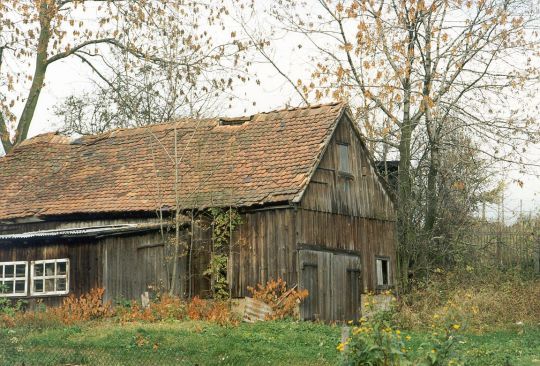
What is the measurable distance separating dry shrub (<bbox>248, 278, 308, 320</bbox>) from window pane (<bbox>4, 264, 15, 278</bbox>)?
852cm

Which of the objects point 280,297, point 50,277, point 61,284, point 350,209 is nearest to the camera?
point 280,297

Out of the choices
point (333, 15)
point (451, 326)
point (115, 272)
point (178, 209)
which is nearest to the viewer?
point (451, 326)

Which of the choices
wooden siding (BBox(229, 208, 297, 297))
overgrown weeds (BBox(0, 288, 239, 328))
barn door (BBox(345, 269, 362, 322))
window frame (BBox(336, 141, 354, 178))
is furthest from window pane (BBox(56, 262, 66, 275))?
window frame (BBox(336, 141, 354, 178))

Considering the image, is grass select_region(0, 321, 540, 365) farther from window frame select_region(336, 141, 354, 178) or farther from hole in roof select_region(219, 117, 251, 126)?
hole in roof select_region(219, 117, 251, 126)

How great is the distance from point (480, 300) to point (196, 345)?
1160 centimetres

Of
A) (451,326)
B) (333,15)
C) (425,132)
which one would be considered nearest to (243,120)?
(333,15)

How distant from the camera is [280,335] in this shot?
18906 millimetres

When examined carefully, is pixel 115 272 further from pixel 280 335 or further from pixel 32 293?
pixel 280 335

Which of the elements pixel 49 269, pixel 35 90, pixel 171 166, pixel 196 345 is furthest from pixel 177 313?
pixel 35 90

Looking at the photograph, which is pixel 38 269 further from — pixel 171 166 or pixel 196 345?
pixel 196 345

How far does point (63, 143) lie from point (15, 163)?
1.93 m

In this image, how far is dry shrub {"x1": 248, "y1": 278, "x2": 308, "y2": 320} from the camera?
2378 centimetres

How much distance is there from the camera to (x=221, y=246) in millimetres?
25844

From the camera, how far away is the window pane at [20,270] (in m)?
28.0
